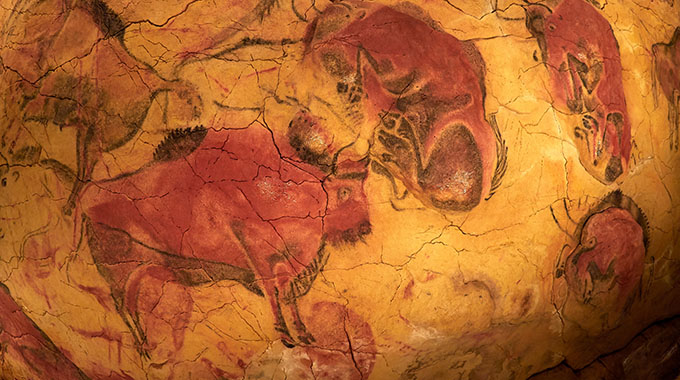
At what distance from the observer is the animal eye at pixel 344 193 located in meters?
1.92

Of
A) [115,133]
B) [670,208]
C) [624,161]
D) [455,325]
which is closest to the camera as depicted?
[115,133]

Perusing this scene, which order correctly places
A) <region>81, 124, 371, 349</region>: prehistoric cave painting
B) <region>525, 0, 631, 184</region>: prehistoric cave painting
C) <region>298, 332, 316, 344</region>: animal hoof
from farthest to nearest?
<region>525, 0, 631, 184</region>: prehistoric cave painting → <region>298, 332, 316, 344</region>: animal hoof → <region>81, 124, 371, 349</region>: prehistoric cave painting

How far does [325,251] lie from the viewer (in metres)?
1.94

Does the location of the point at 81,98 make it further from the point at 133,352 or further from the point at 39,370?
the point at 39,370

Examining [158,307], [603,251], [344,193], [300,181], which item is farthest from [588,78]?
[158,307]

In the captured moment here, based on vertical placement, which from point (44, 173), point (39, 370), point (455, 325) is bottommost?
point (455, 325)

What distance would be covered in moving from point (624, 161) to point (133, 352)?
5.50ft

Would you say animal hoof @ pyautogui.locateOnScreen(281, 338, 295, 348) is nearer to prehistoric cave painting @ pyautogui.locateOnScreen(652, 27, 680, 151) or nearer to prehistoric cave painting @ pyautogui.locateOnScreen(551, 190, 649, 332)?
prehistoric cave painting @ pyautogui.locateOnScreen(551, 190, 649, 332)

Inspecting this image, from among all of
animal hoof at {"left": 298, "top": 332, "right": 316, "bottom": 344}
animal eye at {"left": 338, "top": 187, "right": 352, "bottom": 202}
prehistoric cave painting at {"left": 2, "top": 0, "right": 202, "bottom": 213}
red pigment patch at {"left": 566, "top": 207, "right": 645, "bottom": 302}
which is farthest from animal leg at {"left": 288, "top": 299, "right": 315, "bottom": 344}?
red pigment patch at {"left": 566, "top": 207, "right": 645, "bottom": 302}

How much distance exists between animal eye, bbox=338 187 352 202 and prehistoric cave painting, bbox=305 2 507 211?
11cm

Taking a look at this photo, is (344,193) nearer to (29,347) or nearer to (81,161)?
(81,161)

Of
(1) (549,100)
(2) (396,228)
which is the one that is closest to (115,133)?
(2) (396,228)

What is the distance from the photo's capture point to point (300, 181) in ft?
6.24

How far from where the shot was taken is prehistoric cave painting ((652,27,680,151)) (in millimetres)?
2342
